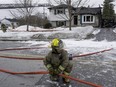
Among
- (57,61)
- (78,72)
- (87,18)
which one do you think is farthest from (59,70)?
(87,18)

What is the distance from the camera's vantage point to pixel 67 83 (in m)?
6.15

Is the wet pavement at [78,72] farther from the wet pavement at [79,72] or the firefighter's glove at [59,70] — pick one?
the firefighter's glove at [59,70]

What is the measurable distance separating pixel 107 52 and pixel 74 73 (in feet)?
14.9

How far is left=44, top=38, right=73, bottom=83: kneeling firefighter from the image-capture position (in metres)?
5.96

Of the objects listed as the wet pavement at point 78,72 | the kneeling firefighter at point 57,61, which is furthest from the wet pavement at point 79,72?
the kneeling firefighter at point 57,61

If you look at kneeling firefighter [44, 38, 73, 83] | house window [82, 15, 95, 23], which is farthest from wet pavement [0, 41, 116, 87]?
house window [82, 15, 95, 23]

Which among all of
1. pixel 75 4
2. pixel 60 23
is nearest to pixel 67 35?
pixel 75 4

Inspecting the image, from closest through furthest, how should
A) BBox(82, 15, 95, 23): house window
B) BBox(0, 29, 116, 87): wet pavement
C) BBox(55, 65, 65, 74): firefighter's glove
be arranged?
1. BBox(55, 65, 65, 74): firefighter's glove
2. BBox(0, 29, 116, 87): wet pavement
3. BBox(82, 15, 95, 23): house window

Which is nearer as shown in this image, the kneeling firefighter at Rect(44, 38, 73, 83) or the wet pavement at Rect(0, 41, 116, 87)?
the kneeling firefighter at Rect(44, 38, 73, 83)

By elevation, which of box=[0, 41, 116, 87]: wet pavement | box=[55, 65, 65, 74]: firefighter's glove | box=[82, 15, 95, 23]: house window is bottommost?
box=[0, 41, 116, 87]: wet pavement

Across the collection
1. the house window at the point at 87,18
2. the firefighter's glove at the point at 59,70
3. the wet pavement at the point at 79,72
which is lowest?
the wet pavement at the point at 79,72

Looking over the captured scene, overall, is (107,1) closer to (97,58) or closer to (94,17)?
(94,17)

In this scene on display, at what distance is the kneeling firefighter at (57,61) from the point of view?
5.96 m

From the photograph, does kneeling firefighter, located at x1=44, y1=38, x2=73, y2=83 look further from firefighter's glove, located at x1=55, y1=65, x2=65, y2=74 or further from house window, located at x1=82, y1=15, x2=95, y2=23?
house window, located at x1=82, y1=15, x2=95, y2=23
